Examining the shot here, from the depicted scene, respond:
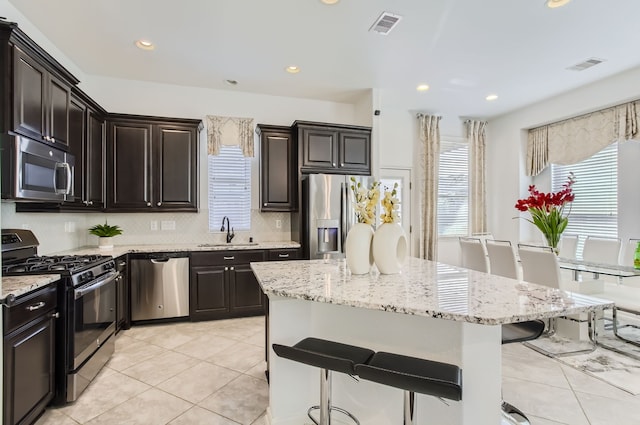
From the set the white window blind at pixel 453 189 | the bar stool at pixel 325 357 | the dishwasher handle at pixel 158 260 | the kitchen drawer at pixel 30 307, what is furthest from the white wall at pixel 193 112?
the bar stool at pixel 325 357

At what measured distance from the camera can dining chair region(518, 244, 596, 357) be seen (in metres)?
3.08

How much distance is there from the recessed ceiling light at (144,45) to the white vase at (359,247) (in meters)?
3.05

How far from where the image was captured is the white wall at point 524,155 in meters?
4.23

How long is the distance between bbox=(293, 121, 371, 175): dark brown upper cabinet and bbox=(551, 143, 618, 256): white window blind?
3.20 meters

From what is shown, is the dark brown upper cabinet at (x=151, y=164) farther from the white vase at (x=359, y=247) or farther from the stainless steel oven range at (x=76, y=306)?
the white vase at (x=359, y=247)

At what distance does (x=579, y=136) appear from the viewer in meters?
4.84

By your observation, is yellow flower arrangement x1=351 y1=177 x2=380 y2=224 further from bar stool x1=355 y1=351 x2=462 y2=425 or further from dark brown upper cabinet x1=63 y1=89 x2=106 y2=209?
dark brown upper cabinet x1=63 y1=89 x2=106 y2=209

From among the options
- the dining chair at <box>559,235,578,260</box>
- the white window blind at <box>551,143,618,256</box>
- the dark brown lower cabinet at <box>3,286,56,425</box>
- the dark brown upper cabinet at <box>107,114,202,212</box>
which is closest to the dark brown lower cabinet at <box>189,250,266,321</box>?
the dark brown upper cabinet at <box>107,114,202,212</box>

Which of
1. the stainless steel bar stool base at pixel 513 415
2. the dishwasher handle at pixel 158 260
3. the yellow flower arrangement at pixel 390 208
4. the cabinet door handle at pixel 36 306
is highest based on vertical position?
the yellow flower arrangement at pixel 390 208

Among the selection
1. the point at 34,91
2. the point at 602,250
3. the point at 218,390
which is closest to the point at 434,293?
the point at 218,390

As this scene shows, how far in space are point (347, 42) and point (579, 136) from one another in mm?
3831

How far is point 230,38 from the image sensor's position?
11.0ft

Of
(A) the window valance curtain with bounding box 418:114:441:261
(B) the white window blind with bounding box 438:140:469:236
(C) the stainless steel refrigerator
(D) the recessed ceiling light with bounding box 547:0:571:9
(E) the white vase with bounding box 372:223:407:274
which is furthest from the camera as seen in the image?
(B) the white window blind with bounding box 438:140:469:236

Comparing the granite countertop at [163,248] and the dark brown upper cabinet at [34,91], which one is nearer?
the dark brown upper cabinet at [34,91]
